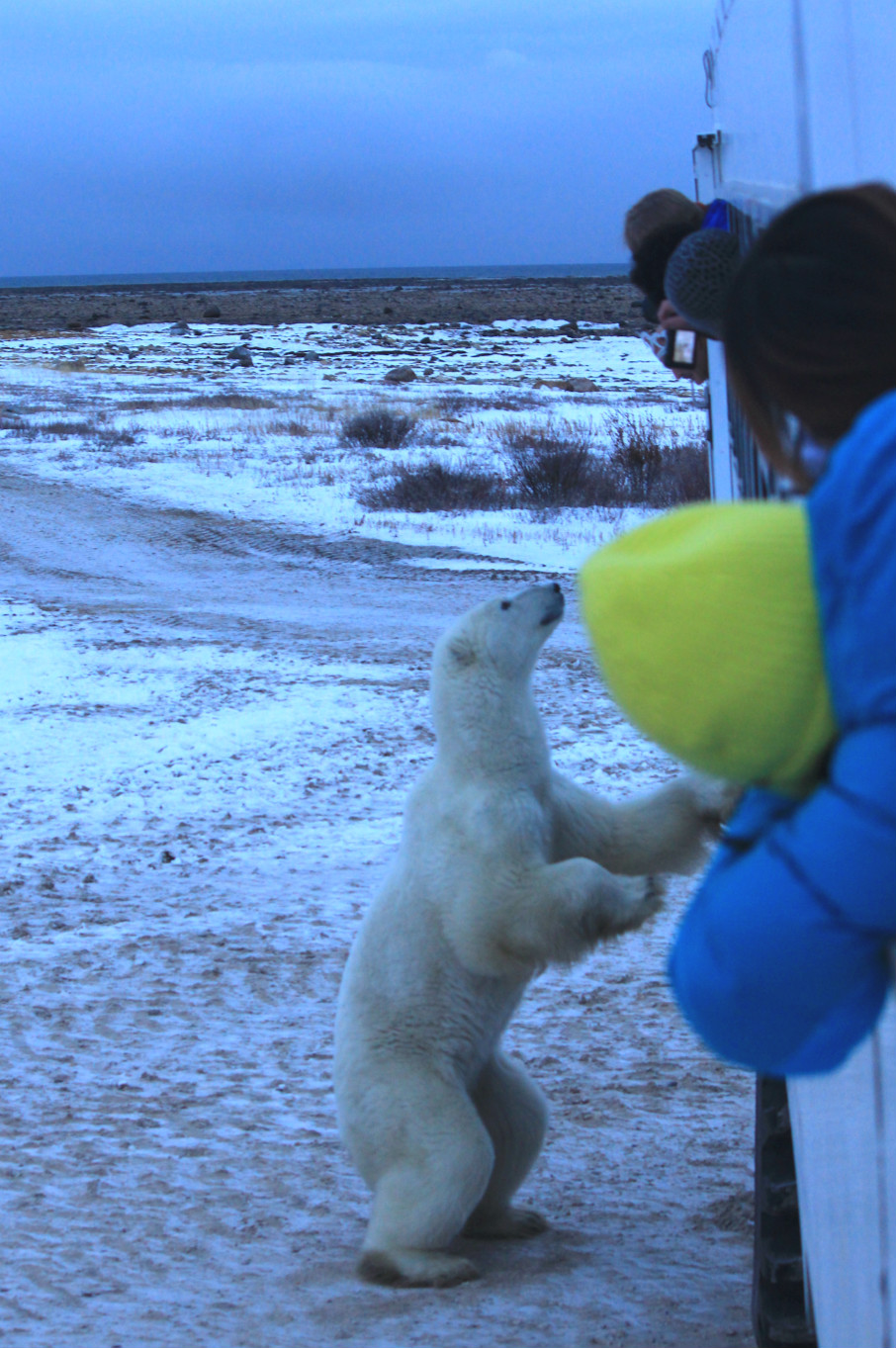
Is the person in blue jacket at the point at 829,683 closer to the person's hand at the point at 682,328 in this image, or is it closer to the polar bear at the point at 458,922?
the person's hand at the point at 682,328

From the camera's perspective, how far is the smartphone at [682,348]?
2762 millimetres

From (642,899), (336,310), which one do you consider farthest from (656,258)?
(336,310)

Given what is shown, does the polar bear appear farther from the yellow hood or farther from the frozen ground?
the yellow hood

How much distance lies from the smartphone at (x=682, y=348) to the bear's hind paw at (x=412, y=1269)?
2073 mm

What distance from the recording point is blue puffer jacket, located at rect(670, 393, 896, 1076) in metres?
0.78

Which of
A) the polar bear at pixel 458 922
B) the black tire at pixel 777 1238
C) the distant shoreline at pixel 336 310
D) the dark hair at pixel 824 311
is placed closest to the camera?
the dark hair at pixel 824 311

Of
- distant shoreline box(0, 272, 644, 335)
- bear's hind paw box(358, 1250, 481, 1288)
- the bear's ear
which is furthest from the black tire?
distant shoreline box(0, 272, 644, 335)

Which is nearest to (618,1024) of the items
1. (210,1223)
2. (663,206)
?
(210,1223)

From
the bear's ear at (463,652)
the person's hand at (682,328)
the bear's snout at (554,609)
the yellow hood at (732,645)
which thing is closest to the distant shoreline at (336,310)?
the person's hand at (682,328)

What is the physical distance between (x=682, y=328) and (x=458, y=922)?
1.35 meters

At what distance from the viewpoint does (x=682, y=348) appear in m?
2.77

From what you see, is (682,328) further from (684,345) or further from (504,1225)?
(504,1225)

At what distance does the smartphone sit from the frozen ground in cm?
204

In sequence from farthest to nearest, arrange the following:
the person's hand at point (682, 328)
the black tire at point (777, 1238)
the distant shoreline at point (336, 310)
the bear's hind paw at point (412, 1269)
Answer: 1. the distant shoreline at point (336, 310)
2. the bear's hind paw at point (412, 1269)
3. the person's hand at point (682, 328)
4. the black tire at point (777, 1238)
